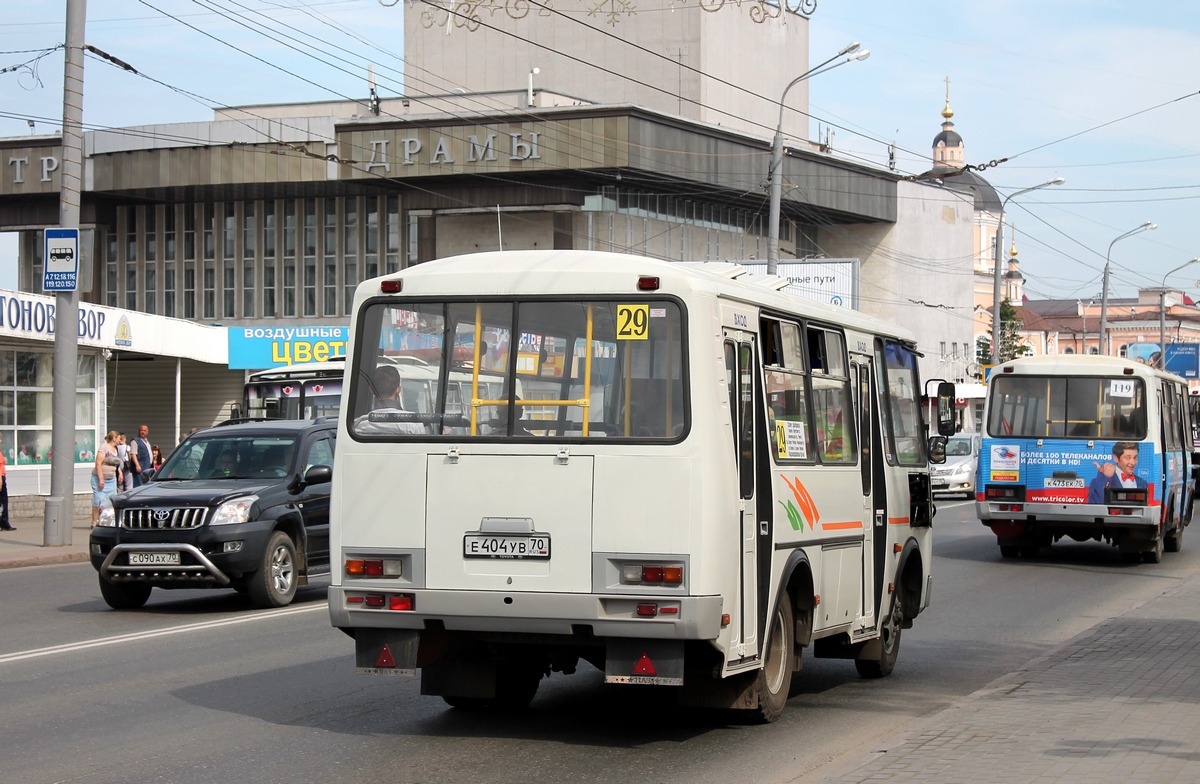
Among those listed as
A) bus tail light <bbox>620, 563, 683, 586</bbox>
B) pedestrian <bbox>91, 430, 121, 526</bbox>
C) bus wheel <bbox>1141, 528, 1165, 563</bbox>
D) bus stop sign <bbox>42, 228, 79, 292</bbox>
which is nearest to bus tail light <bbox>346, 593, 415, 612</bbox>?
bus tail light <bbox>620, 563, 683, 586</bbox>

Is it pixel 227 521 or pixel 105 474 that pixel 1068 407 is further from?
pixel 105 474

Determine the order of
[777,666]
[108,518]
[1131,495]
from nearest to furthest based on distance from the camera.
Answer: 1. [777,666]
2. [108,518]
3. [1131,495]

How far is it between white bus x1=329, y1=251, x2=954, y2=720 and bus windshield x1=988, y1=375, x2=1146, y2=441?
13.7 metres

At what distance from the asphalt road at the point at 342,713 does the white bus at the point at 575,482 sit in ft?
1.35

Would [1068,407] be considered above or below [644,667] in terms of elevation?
above

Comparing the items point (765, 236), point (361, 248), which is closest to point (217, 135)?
point (361, 248)

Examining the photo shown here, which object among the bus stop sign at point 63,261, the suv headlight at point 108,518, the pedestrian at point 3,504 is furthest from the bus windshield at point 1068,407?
the pedestrian at point 3,504

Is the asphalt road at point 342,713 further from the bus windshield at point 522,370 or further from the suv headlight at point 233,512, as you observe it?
the bus windshield at point 522,370

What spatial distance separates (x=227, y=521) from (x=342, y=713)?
5.69 m

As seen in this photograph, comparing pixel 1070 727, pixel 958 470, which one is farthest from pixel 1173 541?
pixel 1070 727

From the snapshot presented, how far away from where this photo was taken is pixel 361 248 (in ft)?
206

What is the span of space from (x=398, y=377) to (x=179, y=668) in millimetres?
3829

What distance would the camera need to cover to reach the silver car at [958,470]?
129 feet

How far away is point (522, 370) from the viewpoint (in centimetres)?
812
